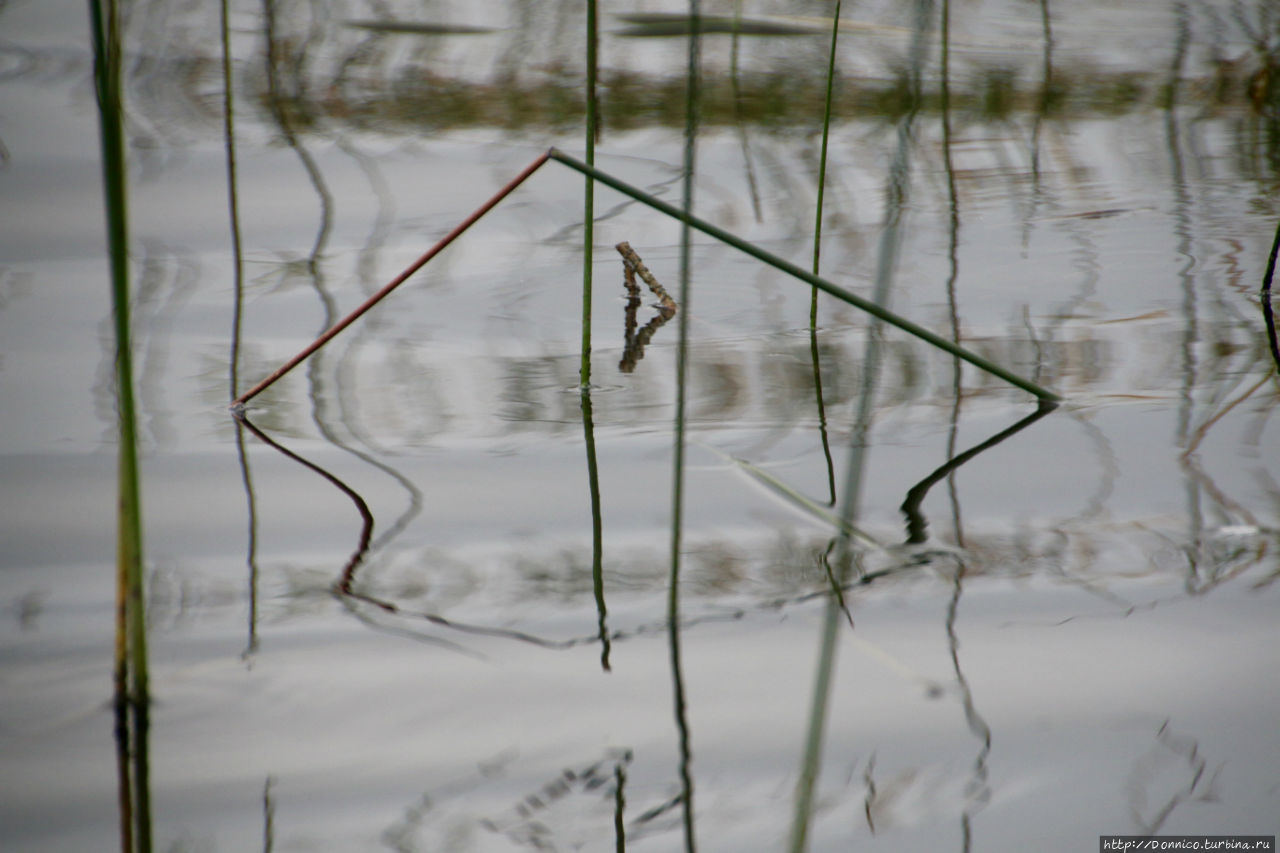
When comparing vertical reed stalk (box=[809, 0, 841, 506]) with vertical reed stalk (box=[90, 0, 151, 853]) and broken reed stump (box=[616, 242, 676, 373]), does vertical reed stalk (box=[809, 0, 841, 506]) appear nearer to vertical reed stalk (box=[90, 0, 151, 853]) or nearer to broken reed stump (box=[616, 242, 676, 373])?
broken reed stump (box=[616, 242, 676, 373])

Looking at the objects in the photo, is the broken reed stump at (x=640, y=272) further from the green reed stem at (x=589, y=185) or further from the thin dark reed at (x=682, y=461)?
the thin dark reed at (x=682, y=461)

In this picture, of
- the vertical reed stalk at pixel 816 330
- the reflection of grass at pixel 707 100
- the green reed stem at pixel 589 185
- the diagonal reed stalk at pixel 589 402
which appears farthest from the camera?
the reflection of grass at pixel 707 100

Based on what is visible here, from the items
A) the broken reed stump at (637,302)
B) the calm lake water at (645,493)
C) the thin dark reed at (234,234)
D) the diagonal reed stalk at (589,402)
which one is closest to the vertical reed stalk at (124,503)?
the calm lake water at (645,493)

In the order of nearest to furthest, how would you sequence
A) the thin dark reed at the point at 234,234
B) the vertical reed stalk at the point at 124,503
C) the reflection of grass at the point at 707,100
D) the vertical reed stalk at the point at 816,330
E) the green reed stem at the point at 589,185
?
the vertical reed stalk at the point at 124,503 → the green reed stem at the point at 589,185 → the vertical reed stalk at the point at 816,330 → the thin dark reed at the point at 234,234 → the reflection of grass at the point at 707,100

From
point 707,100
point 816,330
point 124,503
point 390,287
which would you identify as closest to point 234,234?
point 390,287

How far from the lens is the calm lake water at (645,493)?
71 centimetres

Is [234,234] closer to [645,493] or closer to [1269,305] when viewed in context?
[645,493]

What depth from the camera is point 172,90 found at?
7.52ft

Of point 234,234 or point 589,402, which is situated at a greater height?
point 234,234

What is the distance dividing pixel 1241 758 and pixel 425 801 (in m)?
0.50

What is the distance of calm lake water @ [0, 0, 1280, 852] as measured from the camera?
0.71 meters

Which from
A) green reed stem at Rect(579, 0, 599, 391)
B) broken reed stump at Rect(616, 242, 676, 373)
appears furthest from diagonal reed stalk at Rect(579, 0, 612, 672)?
broken reed stump at Rect(616, 242, 676, 373)

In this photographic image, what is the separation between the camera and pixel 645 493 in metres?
1.03

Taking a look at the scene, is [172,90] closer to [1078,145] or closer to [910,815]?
[1078,145]
